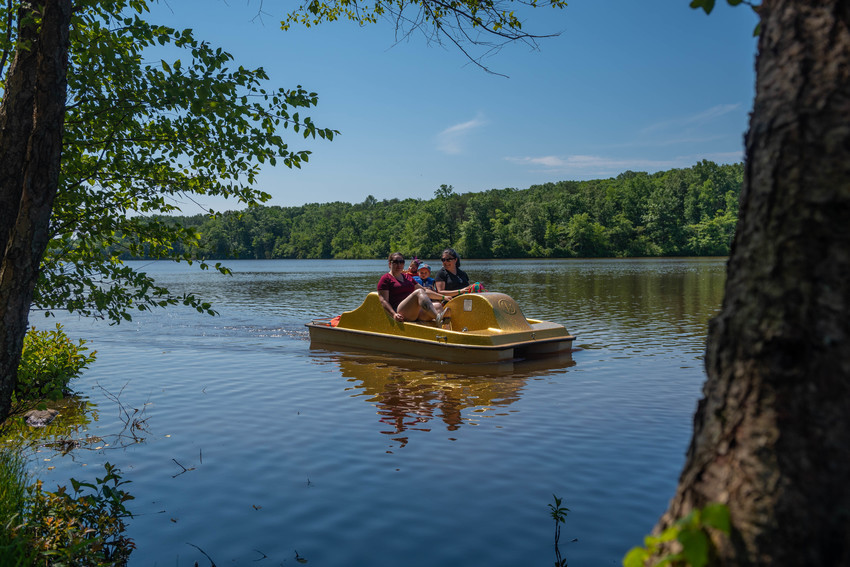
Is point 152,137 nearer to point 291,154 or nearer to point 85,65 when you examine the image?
point 85,65

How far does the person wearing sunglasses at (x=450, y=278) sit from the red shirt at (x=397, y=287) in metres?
0.68

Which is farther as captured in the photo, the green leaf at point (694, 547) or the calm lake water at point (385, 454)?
the calm lake water at point (385, 454)

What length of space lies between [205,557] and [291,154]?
293 cm

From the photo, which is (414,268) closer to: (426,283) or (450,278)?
(426,283)

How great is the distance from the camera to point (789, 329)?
1561 mm

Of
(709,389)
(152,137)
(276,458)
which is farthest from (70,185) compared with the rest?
(709,389)

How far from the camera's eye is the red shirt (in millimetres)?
11750

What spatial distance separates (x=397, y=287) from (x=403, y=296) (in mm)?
195

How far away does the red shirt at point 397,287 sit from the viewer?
11750 millimetres

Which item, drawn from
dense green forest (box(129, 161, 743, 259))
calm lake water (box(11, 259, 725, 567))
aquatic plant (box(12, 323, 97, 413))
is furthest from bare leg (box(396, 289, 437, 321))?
dense green forest (box(129, 161, 743, 259))

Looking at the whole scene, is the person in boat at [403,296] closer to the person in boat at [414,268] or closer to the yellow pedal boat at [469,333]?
the yellow pedal boat at [469,333]

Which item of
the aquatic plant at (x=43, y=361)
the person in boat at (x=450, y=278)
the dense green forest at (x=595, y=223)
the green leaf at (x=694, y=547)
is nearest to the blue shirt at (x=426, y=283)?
the person in boat at (x=450, y=278)

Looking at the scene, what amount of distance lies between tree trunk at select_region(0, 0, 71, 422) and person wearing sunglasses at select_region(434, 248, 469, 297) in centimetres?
850

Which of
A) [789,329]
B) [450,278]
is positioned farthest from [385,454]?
[450,278]
